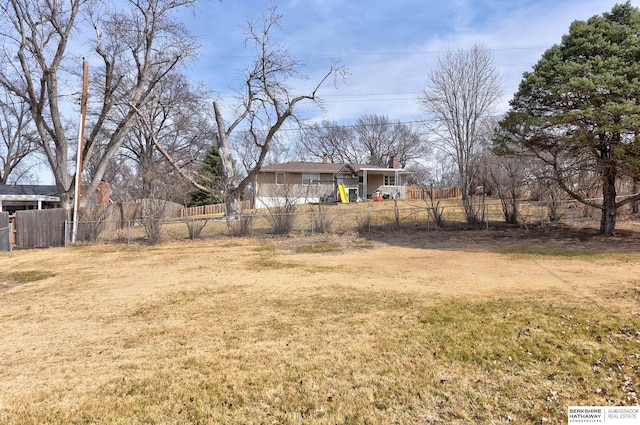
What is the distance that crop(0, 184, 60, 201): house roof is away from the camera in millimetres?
25091

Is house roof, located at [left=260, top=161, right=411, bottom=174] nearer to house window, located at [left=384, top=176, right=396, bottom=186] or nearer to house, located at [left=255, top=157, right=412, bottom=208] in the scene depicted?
house, located at [left=255, top=157, right=412, bottom=208]

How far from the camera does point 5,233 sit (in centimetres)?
1455

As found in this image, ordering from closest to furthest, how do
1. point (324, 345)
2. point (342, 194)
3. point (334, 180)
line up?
point (324, 345)
point (342, 194)
point (334, 180)

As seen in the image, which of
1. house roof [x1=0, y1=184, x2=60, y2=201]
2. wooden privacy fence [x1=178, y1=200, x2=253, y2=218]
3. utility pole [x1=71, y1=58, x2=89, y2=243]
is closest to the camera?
utility pole [x1=71, y1=58, x2=89, y2=243]

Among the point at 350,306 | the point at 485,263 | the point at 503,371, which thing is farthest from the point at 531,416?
the point at 485,263

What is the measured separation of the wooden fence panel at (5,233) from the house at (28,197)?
12.8 meters

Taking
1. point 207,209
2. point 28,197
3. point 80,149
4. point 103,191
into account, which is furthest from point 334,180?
point 28,197

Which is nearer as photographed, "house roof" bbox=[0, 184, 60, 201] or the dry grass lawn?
the dry grass lawn

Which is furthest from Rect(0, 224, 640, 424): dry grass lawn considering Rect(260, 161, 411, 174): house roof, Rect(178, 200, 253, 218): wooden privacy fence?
Rect(260, 161, 411, 174): house roof

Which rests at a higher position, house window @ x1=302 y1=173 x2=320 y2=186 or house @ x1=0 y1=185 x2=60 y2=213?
house window @ x1=302 y1=173 x2=320 y2=186

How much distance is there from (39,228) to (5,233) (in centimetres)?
118

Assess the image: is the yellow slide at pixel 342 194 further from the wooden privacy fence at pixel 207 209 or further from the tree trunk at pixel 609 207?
the tree trunk at pixel 609 207

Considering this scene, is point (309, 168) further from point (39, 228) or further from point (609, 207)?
point (609, 207)

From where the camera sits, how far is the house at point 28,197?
82.9 ft
